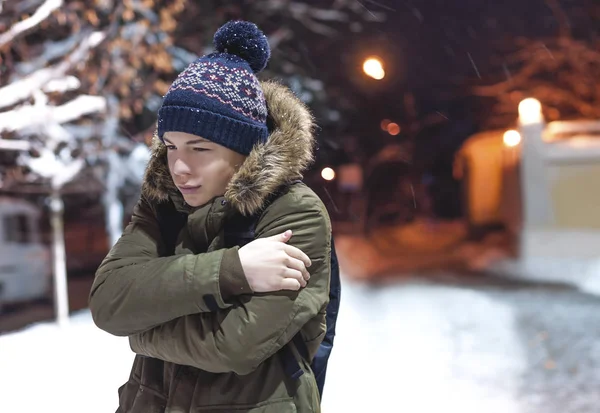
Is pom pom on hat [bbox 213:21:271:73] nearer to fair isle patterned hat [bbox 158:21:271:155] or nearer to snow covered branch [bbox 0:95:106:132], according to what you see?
fair isle patterned hat [bbox 158:21:271:155]

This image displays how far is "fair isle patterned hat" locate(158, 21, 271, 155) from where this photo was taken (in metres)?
1.83

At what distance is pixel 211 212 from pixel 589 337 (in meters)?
6.61

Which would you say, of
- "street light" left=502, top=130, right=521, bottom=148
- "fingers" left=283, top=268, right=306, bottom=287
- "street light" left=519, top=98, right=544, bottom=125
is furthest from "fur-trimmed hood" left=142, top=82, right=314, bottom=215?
"street light" left=502, top=130, right=521, bottom=148

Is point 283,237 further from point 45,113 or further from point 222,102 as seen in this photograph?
point 45,113

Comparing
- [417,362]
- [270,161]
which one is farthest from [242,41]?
[417,362]

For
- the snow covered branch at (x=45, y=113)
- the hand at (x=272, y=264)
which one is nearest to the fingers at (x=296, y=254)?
the hand at (x=272, y=264)

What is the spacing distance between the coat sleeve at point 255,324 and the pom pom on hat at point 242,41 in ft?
1.67

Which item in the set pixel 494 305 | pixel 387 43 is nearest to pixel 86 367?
pixel 494 305

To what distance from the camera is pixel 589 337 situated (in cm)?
719

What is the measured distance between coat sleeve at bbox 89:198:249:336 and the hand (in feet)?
0.12

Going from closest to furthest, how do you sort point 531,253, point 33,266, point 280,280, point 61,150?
point 280,280
point 61,150
point 33,266
point 531,253

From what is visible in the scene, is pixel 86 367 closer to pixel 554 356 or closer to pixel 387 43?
pixel 554 356

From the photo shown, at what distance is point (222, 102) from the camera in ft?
5.98

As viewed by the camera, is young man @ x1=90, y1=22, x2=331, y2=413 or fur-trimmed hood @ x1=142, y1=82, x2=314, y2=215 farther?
fur-trimmed hood @ x1=142, y1=82, x2=314, y2=215
